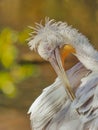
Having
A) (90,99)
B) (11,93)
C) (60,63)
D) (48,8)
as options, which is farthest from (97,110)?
(48,8)

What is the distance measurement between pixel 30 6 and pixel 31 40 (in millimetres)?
3552

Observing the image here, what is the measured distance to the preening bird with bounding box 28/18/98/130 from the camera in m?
2.06

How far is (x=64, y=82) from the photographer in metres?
2.12

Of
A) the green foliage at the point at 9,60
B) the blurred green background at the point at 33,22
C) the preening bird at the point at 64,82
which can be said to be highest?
the blurred green background at the point at 33,22

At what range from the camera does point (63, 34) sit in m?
2.16

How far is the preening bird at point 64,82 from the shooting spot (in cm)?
206

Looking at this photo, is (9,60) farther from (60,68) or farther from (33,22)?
(33,22)

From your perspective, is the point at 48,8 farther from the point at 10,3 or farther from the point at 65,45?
the point at 65,45

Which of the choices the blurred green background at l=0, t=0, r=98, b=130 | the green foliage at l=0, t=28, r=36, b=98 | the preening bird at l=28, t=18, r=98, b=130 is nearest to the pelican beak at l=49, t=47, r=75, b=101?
the preening bird at l=28, t=18, r=98, b=130

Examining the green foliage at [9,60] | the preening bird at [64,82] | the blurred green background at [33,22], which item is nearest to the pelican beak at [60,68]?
the preening bird at [64,82]

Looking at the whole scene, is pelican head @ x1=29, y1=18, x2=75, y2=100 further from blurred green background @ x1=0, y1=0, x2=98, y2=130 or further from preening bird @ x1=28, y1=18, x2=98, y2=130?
blurred green background @ x1=0, y1=0, x2=98, y2=130

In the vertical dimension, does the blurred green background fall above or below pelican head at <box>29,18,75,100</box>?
above

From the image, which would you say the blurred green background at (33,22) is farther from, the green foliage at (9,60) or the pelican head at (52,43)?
the green foliage at (9,60)

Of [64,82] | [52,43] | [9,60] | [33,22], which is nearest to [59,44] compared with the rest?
[52,43]
